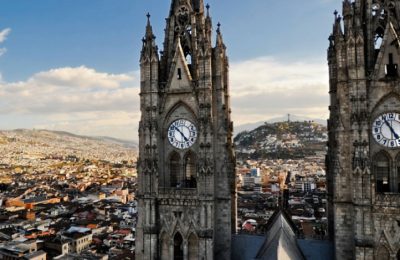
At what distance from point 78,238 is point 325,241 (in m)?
67.4

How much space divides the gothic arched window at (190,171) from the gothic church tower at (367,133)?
1000cm

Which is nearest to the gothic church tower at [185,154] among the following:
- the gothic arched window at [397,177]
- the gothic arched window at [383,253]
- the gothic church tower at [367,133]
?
the gothic church tower at [367,133]

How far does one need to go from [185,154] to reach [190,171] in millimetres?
1615

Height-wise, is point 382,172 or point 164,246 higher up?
point 382,172

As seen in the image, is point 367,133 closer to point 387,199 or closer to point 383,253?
point 387,199

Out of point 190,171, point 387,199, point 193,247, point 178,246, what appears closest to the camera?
point 387,199

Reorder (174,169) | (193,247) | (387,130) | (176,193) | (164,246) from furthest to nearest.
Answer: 1. (174,169)
2. (164,246)
3. (176,193)
4. (193,247)
5. (387,130)

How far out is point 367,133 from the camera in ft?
88.6

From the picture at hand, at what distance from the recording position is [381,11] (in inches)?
1123

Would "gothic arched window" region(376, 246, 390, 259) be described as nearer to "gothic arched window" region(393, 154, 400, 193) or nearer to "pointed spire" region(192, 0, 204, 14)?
"gothic arched window" region(393, 154, 400, 193)

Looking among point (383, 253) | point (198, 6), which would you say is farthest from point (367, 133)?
point (198, 6)

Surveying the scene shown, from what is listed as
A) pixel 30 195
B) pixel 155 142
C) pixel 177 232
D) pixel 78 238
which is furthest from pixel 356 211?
pixel 30 195

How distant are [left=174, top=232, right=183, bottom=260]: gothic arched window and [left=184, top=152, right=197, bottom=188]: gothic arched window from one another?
3.72m

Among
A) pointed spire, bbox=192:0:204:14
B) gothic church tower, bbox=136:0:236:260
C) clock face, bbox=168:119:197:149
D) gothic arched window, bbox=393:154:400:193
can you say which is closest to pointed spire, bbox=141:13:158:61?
gothic church tower, bbox=136:0:236:260
